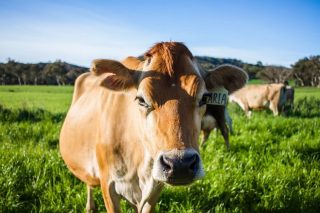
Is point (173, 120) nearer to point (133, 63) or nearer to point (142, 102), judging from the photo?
point (142, 102)

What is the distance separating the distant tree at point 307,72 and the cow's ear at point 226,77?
203 ft

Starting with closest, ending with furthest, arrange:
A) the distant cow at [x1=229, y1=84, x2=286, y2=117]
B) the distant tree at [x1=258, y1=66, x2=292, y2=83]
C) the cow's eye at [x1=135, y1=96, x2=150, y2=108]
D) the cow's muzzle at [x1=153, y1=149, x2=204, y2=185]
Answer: the cow's muzzle at [x1=153, y1=149, x2=204, y2=185] → the cow's eye at [x1=135, y1=96, x2=150, y2=108] → the distant cow at [x1=229, y1=84, x2=286, y2=117] → the distant tree at [x1=258, y1=66, x2=292, y2=83]

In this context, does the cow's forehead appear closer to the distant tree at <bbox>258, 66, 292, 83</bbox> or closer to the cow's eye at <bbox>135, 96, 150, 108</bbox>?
the cow's eye at <bbox>135, 96, 150, 108</bbox>

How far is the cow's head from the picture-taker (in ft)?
6.49

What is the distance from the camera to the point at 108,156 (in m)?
2.83

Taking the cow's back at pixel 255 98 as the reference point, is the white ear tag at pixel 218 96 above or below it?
Result: above

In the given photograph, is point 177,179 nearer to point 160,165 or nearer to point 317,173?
point 160,165

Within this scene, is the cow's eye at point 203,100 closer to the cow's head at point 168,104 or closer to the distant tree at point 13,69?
the cow's head at point 168,104

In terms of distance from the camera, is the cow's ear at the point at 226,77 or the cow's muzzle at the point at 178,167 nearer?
the cow's muzzle at the point at 178,167

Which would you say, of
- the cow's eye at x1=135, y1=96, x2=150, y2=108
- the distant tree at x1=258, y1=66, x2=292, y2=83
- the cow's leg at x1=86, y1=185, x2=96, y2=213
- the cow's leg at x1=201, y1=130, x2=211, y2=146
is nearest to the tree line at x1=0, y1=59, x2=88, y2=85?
the cow's leg at x1=201, y1=130, x2=211, y2=146

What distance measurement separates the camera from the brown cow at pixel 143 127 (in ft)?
6.70

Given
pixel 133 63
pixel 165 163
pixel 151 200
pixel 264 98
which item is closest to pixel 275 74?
pixel 264 98

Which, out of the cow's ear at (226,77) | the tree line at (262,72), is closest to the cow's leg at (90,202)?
the cow's ear at (226,77)

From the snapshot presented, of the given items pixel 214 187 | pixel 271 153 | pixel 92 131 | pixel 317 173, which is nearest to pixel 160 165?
pixel 92 131
